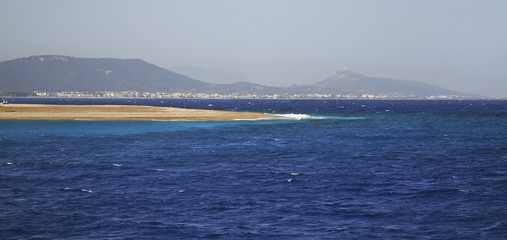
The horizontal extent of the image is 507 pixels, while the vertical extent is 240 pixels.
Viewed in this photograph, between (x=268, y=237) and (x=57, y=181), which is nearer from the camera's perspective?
(x=268, y=237)

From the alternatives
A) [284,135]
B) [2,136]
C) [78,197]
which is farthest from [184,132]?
[78,197]

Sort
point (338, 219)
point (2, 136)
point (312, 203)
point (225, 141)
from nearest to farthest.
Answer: point (338, 219)
point (312, 203)
point (225, 141)
point (2, 136)

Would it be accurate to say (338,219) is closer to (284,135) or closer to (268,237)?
(268,237)

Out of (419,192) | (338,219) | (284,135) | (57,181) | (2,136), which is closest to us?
(338,219)

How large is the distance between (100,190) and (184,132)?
46.8 metres

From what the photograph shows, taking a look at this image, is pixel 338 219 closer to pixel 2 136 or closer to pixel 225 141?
pixel 225 141

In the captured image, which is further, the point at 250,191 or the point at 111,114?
the point at 111,114

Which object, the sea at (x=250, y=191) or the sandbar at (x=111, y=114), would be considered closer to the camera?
the sea at (x=250, y=191)

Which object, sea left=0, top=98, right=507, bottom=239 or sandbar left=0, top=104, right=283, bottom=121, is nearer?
sea left=0, top=98, right=507, bottom=239

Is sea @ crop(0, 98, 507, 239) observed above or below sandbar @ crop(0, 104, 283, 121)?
below

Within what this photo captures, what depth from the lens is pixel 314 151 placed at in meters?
54.4

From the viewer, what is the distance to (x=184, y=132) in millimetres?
78562

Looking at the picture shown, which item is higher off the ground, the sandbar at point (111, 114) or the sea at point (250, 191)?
the sandbar at point (111, 114)

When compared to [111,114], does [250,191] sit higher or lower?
lower
